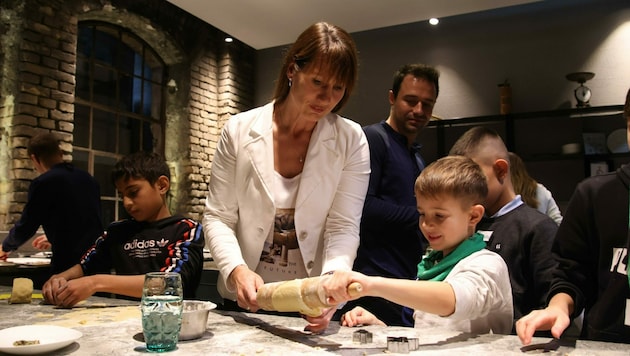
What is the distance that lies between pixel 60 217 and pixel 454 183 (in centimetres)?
297

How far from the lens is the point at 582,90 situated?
557 centimetres

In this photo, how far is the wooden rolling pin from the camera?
120 centimetres

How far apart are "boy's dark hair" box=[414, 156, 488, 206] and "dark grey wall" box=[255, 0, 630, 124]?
191 inches

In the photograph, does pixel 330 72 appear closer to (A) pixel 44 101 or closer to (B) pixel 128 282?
(B) pixel 128 282

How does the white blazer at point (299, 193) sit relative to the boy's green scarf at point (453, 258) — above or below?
above

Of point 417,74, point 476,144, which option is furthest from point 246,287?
point 417,74

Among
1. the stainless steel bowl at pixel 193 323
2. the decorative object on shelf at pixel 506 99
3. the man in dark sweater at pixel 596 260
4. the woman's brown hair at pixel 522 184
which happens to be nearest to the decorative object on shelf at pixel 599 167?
the decorative object on shelf at pixel 506 99

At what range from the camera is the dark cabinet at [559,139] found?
545cm

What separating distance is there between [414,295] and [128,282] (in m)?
1.09

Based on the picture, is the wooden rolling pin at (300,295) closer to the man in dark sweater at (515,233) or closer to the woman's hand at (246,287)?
the woman's hand at (246,287)

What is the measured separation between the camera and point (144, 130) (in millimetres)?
6773

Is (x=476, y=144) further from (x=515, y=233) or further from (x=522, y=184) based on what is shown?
(x=522, y=184)

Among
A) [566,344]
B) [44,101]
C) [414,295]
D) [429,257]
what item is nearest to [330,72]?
[429,257]

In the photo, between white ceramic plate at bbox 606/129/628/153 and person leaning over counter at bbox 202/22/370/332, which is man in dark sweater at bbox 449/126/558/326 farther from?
white ceramic plate at bbox 606/129/628/153
